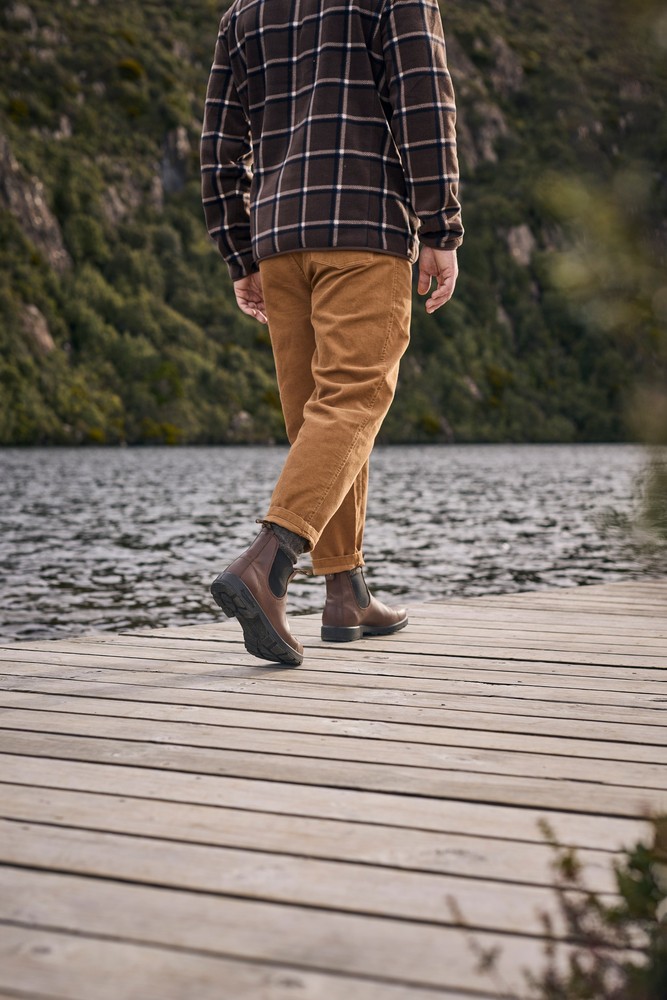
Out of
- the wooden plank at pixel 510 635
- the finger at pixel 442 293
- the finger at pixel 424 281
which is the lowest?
the wooden plank at pixel 510 635

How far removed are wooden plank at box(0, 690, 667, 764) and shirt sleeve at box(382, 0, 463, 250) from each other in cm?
158

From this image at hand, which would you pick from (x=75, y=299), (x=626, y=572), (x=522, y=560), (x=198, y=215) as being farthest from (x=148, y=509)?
(x=198, y=215)

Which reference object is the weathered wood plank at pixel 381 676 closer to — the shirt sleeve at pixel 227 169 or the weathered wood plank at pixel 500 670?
the weathered wood plank at pixel 500 670

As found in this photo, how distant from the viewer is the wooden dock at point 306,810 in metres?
1.57

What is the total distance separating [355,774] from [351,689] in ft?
2.80

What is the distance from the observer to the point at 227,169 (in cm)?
417

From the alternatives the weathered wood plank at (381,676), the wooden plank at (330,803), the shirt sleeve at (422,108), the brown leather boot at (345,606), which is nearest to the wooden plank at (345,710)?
the weathered wood plank at (381,676)

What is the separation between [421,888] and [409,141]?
2.45 meters

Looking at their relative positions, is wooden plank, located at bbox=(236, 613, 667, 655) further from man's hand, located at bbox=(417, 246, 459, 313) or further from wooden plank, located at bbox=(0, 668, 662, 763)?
man's hand, located at bbox=(417, 246, 459, 313)

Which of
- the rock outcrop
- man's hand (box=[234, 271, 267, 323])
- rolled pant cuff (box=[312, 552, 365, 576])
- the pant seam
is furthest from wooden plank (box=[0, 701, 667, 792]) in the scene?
the rock outcrop

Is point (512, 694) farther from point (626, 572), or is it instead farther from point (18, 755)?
point (626, 572)

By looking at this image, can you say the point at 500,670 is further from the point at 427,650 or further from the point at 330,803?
the point at 330,803

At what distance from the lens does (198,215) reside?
98.6m

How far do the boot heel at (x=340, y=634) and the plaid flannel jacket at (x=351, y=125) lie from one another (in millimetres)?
1285
